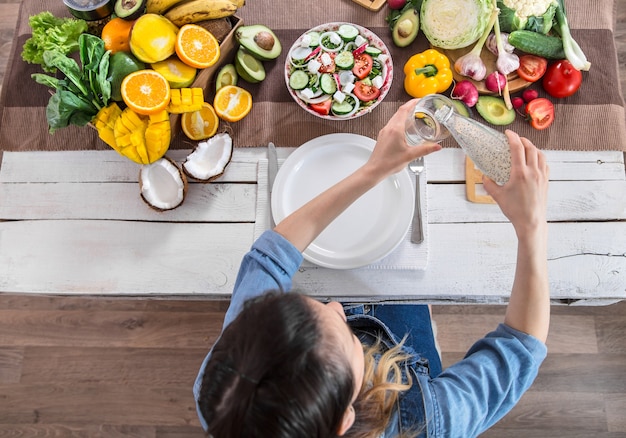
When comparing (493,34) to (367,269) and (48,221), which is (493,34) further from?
(48,221)

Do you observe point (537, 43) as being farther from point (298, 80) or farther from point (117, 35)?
point (117, 35)

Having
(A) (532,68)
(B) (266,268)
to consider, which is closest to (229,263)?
(B) (266,268)

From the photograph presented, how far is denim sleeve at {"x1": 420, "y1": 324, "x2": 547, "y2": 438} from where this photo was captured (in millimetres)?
937

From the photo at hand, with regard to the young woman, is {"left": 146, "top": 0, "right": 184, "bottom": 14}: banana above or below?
above

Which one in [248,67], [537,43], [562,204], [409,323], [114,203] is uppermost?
[537,43]

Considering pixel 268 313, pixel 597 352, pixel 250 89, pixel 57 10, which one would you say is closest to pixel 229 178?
pixel 250 89

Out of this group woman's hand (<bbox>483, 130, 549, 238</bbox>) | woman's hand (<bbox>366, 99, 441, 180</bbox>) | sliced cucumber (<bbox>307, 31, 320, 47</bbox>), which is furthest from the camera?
sliced cucumber (<bbox>307, 31, 320, 47</bbox>)

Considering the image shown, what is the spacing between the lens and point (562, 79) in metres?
1.19

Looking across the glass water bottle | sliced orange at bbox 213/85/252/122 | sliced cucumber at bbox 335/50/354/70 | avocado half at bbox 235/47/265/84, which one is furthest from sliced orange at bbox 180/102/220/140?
the glass water bottle

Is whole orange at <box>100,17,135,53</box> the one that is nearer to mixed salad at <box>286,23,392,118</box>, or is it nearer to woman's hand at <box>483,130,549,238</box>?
mixed salad at <box>286,23,392,118</box>

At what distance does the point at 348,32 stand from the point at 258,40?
23 centimetres

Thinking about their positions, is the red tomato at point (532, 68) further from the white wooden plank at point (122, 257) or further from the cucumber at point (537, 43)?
the white wooden plank at point (122, 257)

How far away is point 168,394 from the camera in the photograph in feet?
6.10

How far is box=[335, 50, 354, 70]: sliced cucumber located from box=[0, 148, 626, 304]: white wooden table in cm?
29
